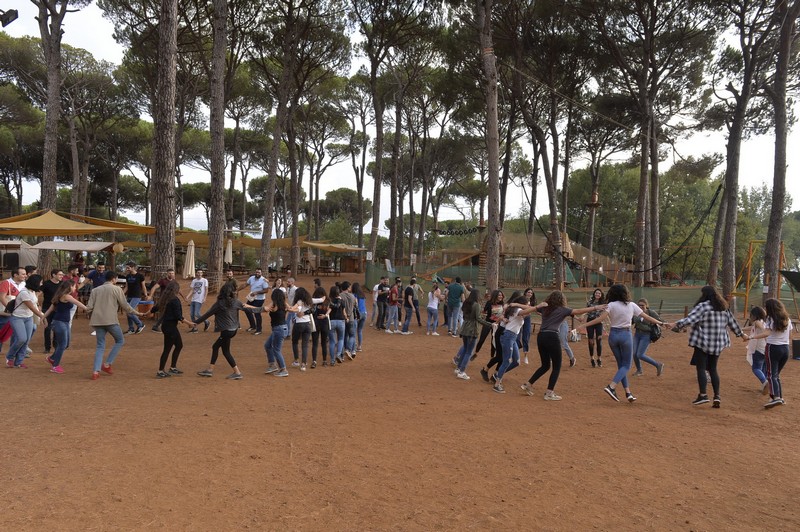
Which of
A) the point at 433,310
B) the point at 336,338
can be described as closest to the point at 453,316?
the point at 433,310

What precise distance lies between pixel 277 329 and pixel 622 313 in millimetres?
4763

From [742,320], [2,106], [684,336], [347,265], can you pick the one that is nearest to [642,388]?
[684,336]

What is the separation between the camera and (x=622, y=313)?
6223 mm

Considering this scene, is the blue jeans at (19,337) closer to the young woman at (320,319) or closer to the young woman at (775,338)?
the young woman at (320,319)

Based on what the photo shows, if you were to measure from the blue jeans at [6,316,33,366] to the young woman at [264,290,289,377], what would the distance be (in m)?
3.40

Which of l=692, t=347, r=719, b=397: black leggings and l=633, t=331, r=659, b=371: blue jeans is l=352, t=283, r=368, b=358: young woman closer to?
l=633, t=331, r=659, b=371: blue jeans

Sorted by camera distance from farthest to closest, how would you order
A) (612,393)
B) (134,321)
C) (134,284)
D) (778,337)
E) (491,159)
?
(491,159) < (134,284) < (134,321) < (612,393) < (778,337)

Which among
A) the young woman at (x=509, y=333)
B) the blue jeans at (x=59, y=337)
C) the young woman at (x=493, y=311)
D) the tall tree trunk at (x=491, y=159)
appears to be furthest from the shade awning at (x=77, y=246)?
the young woman at (x=509, y=333)

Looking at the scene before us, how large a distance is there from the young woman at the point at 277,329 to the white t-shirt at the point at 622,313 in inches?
176

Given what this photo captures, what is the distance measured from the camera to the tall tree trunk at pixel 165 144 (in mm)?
10484

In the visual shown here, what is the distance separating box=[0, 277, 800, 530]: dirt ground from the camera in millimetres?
3299

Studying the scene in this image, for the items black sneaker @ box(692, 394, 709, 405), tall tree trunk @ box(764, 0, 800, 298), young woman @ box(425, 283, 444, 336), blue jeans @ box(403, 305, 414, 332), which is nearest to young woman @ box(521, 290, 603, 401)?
black sneaker @ box(692, 394, 709, 405)

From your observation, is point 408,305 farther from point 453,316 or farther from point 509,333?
point 509,333

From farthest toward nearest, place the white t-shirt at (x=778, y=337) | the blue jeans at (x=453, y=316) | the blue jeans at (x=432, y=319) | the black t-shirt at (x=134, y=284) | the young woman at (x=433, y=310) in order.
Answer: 1. the blue jeans at (x=432, y=319)
2. the blue jeans at (x=453, y=316)
3. the young woman at (x=433, y=310)
4. the black t-shirt at (x=134, y=284)
5. the white t-shirt at (x=778, y=337)
